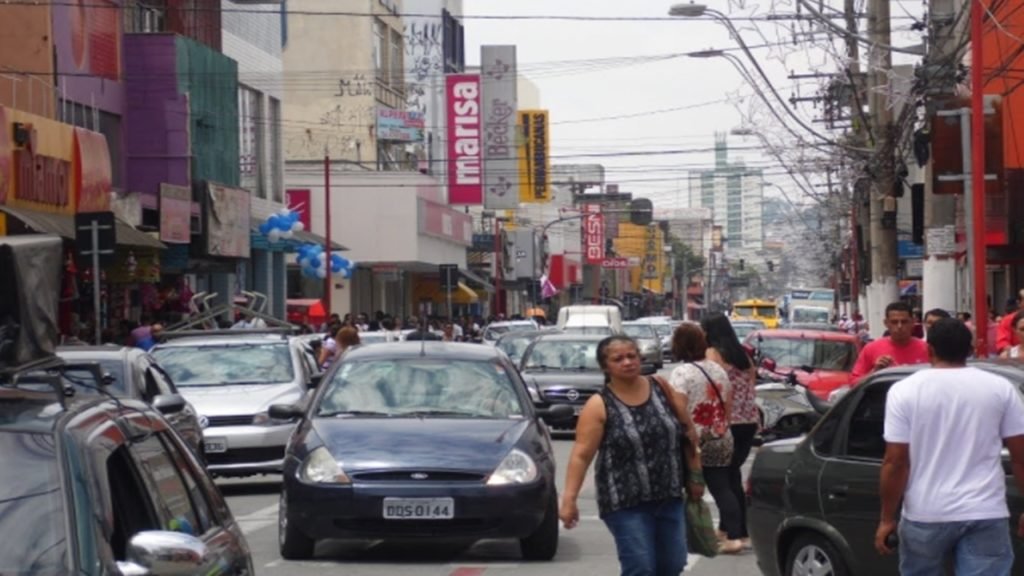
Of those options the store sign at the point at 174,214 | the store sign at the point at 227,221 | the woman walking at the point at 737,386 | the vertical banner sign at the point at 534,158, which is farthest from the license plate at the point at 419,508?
the vertical banner sign at the point at 534,158

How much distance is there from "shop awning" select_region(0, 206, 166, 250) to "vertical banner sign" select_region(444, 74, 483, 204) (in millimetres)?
39053

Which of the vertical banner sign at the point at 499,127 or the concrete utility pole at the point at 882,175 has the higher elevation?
the vertical banner sign at the point at 499,127

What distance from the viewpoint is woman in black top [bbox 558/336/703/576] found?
9.48 metres

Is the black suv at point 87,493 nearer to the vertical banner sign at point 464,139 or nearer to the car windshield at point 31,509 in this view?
the car windshield at point 31,509

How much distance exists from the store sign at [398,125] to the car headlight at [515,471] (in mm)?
58786

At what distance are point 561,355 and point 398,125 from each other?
→ 44.4 metres

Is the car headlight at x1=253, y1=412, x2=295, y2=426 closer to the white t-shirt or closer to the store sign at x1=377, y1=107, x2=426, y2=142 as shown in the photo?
the white t-shirt

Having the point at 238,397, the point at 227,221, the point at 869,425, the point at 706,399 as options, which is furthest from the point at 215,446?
the point at 227,221

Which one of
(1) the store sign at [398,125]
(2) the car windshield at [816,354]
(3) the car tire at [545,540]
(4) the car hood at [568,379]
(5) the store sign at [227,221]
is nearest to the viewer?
(3) the car tire at [545,540]

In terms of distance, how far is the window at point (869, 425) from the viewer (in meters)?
10.0

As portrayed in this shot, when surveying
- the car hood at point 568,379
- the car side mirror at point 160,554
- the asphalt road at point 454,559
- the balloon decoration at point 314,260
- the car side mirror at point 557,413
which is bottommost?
the asphalt road at point 454,559

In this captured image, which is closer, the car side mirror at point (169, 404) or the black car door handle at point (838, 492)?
the black car door handle at point (838, 492)

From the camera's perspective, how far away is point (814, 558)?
10.4 m

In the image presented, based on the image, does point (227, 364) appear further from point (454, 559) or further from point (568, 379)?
point (568, 379)
